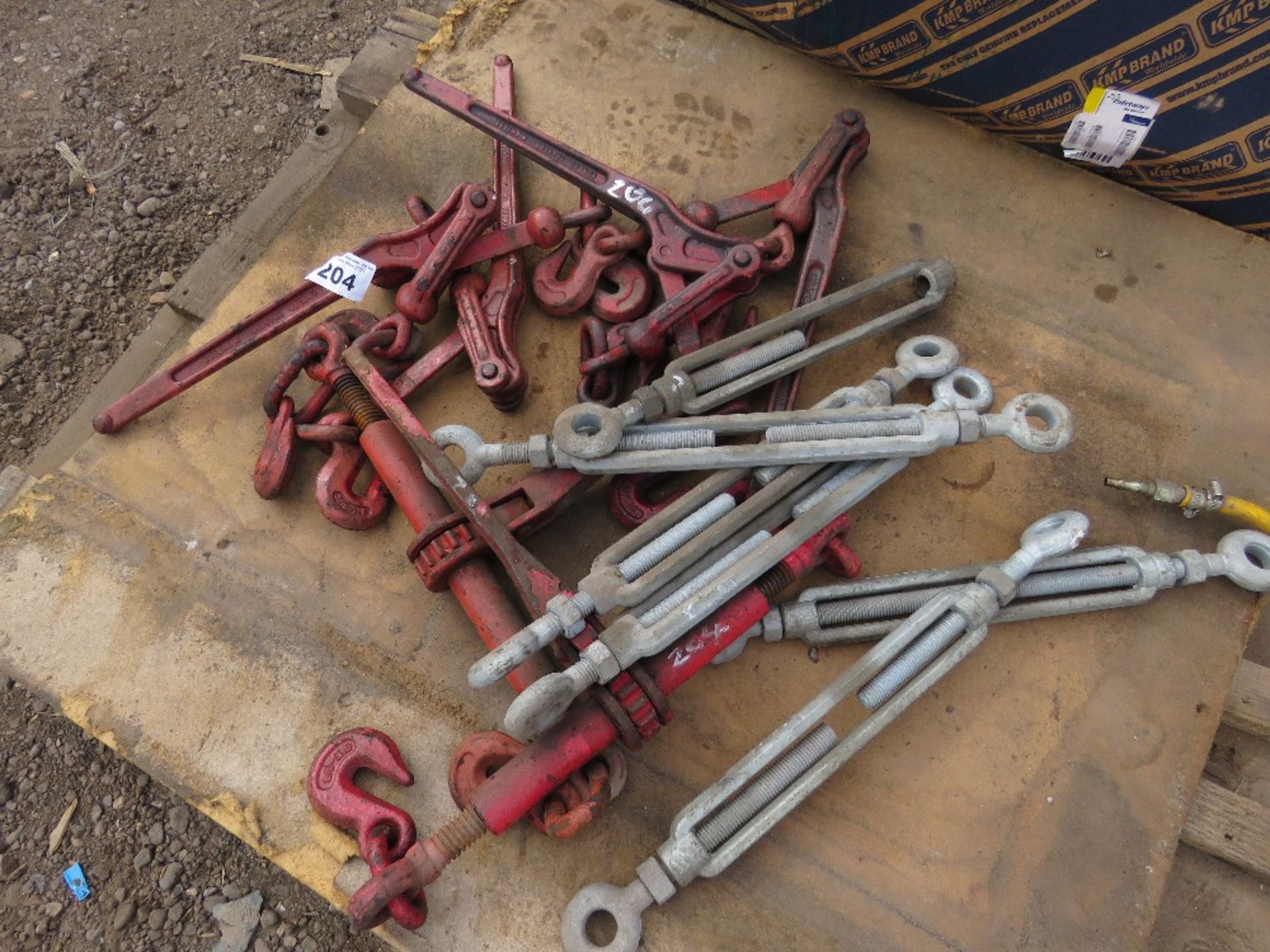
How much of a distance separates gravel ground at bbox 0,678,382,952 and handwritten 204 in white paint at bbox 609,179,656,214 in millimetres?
2183

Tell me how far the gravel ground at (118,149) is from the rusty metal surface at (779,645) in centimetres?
108

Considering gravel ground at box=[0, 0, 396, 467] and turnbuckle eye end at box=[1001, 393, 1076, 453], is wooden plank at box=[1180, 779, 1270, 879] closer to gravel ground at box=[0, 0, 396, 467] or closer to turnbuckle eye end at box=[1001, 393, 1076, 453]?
turnbuckle eye end at box=[1001, 393, 1076, 453]

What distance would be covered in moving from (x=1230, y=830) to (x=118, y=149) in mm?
4523

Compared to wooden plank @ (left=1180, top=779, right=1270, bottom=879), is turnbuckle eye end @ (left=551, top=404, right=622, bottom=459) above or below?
above

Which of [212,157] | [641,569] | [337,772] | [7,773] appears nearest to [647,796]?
[641,569]

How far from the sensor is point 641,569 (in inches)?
65.7

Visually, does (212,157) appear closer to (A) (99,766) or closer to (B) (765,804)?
(A) (99,766)

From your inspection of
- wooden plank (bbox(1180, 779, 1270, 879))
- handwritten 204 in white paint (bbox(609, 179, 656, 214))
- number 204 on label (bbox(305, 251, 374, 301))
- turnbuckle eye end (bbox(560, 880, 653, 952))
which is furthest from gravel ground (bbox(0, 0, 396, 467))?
wooden plank (bbox(1180, 779, 1270, 879))

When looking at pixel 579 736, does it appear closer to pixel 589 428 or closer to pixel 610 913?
Result: pixel 610 913

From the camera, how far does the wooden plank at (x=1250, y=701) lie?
190 cm

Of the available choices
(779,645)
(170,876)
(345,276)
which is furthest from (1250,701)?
(170,876)

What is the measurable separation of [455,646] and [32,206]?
9.39 ft

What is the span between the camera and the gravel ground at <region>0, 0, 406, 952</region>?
229 centimetres

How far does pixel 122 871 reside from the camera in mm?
→ 2334
